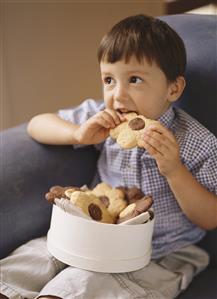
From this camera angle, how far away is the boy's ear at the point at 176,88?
0.94m

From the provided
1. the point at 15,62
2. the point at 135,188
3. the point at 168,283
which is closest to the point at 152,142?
the point at 135,188

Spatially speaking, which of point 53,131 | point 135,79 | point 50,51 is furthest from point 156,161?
point 50,51

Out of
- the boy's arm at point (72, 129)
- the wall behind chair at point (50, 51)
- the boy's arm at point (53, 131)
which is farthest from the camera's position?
the wall behind chair at point (50, 51)

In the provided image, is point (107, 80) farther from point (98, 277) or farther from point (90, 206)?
point (98, 277)

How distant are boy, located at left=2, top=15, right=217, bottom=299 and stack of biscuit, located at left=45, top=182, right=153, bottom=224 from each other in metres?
0.07

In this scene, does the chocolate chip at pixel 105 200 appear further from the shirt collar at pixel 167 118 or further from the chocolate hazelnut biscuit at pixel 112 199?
the shirt collar at pixel 167 118

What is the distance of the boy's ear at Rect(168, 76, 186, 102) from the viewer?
37.0 inches

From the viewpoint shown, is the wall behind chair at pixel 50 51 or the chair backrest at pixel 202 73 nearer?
the chair backrest at pixel 202 73

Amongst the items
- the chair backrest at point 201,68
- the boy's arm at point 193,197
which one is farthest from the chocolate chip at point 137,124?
the chair backrest at point 201,68

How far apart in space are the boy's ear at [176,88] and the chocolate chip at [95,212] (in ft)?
0.89

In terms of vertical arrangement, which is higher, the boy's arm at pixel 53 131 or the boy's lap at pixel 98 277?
the boy's arm at pixel 53 131

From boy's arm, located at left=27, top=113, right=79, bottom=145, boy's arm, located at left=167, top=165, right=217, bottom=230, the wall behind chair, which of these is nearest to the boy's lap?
boy's arm, located at left=167, top=165, right=217, bottom=230

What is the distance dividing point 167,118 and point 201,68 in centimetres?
14

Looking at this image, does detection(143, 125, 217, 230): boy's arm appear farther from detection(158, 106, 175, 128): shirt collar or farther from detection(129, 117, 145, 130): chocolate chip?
detection(158, 106, 175, 128): shirt collar
